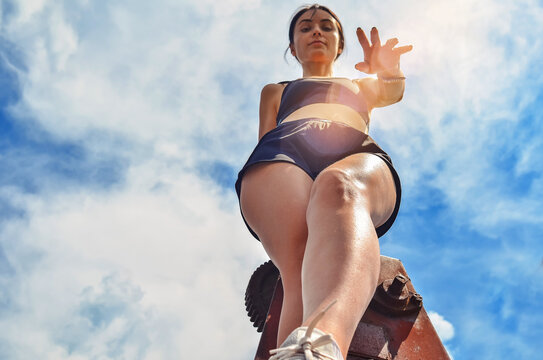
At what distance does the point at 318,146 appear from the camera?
2.00 m

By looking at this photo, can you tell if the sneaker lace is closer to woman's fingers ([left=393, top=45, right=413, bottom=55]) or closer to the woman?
the woman

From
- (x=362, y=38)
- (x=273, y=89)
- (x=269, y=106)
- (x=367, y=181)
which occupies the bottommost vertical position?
(x=367, y=181)

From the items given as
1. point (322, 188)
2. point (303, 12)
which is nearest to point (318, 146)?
point (322, 188)

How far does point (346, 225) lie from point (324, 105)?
3.73ft

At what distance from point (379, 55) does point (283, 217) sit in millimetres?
1358

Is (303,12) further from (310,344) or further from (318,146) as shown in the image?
(310,344)

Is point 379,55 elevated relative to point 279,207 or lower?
elevated

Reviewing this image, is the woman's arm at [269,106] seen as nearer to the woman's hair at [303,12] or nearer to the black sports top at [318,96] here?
the black sports top at [318,96]

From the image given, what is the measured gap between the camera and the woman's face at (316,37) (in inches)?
111

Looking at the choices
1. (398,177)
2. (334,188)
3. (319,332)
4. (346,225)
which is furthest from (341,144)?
(319,332)

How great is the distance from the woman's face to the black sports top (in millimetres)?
374

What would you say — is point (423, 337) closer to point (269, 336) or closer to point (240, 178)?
point (269, 336)

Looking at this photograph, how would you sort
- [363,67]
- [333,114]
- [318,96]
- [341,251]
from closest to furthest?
[341,251], [333,114], [318,96], [363,67]

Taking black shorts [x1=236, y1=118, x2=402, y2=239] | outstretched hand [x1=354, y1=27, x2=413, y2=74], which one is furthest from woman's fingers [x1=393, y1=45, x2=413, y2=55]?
black shorts [x1=236, y1=118, x2=402, y2=239]
